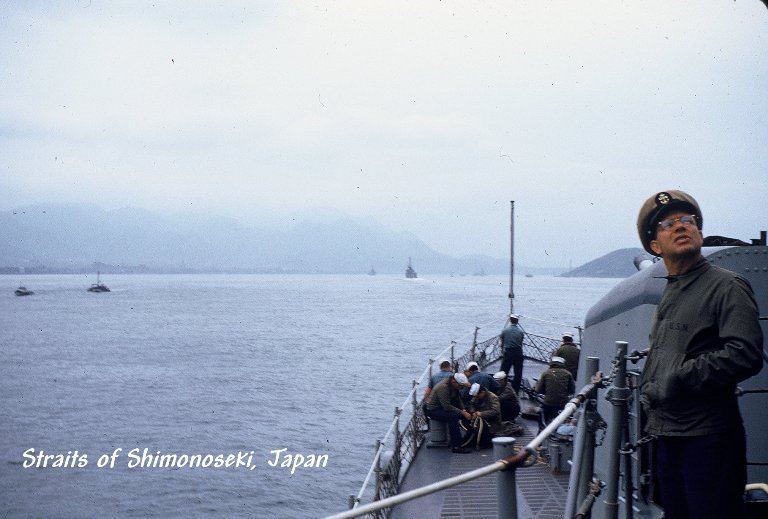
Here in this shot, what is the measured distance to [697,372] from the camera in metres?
2.81

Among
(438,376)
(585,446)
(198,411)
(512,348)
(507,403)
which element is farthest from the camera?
(198,411)

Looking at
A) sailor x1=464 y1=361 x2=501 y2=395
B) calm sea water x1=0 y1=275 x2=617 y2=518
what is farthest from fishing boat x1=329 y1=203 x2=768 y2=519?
calm sea water x1=0 y1=275 x2=617 y2=518

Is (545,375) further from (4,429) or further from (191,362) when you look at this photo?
(191,362)

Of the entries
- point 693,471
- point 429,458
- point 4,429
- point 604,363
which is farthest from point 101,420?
point 693,471

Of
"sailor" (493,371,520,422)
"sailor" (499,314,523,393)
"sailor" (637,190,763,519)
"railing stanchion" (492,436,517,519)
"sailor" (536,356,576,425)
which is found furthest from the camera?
"sailor" (499,314,523,393)

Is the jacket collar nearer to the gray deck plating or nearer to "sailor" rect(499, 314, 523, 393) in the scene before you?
the gray deck plating

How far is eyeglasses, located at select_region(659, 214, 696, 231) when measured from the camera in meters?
3.14

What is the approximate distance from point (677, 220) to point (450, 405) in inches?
380

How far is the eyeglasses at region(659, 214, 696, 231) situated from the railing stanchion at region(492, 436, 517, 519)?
53.2 inches

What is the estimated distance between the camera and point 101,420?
35.8 meters

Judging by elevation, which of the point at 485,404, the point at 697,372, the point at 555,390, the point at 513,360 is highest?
the point at 697,372

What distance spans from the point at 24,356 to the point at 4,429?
29674 millimetres

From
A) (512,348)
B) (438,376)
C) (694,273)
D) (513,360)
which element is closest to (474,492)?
(438,376)

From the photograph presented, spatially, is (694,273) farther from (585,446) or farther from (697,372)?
(585,446)
